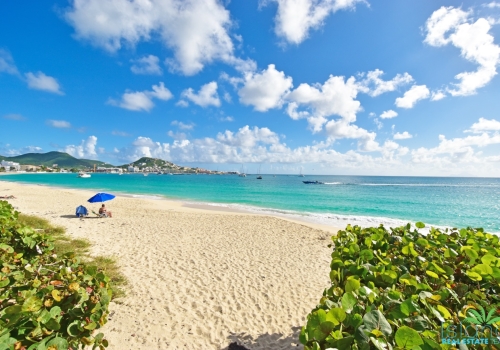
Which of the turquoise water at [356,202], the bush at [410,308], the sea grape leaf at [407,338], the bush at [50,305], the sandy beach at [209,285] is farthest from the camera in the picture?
the turquoise water at [356,202]

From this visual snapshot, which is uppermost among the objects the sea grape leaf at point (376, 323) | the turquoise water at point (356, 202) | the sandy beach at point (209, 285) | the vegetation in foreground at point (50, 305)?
the sea grape leaf at point (376, 323)

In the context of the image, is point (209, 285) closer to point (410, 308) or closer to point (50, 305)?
point (50, 305)

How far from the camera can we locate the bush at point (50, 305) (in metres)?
1.69

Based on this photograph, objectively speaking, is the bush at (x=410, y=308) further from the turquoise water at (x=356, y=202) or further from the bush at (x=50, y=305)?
the turquoise water at (x=356, y=202)

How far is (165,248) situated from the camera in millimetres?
10391

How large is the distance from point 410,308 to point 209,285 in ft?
21.4

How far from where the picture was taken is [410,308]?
5.50 feet

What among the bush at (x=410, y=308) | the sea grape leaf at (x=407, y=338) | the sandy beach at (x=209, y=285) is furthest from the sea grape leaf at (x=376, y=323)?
the sandy beach at (x=209, y=285)

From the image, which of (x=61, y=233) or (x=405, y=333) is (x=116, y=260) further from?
(x=405, y=333)

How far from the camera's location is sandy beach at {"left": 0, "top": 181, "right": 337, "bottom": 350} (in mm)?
4918

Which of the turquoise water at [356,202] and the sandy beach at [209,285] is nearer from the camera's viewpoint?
the sandy beach at [209,285]

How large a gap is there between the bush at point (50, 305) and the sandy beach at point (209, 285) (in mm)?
2976

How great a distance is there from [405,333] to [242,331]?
4.77 m

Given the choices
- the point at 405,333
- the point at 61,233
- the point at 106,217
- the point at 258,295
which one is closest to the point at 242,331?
the point at 258,295
